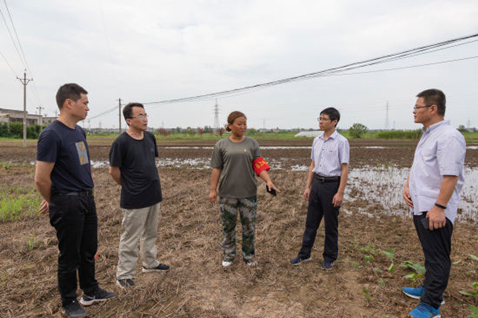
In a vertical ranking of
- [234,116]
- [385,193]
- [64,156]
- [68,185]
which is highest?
[234,116]

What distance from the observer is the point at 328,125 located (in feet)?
11.0

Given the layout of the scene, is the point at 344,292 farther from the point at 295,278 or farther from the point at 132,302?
the point at 132,302

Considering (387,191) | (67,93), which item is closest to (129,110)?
(67,93)

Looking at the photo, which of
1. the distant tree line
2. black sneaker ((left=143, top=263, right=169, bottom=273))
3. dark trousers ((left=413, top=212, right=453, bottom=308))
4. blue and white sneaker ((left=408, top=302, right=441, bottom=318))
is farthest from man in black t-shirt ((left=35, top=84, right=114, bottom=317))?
the distant tree line

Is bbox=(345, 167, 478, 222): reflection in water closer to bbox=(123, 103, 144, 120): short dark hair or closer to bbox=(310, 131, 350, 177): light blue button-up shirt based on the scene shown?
bbox=(310, 131, 350, 177): light blue button-up shirt

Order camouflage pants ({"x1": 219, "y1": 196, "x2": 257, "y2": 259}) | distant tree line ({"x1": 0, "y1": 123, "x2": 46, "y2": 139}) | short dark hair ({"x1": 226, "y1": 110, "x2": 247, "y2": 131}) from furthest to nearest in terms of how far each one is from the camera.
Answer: distant tree line ({"x1": 0, "y1": 123, "x2": 46, "y2": 139}), camouflage pants ({"x1": 219, "y1": 196, "x2": 257, "y2": 259}), short dark hair ({"x1": 226, "y1": 110, "x2": 247, "y2": 131})

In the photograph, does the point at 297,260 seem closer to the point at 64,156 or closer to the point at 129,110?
the point at 129,110

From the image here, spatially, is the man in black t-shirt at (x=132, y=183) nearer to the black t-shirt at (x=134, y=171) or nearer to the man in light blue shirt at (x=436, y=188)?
the black t-shirt at (x=134, y=171)

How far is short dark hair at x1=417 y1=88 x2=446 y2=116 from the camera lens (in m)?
2.42

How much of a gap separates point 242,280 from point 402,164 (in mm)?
14706

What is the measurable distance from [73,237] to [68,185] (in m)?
0.48

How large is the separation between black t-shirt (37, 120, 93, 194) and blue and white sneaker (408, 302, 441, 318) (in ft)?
10.8

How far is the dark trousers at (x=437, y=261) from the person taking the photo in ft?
7.78

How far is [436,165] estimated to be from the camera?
2383 mm
